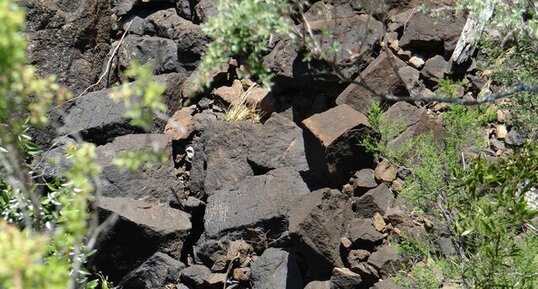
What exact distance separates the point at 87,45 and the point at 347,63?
375 cm

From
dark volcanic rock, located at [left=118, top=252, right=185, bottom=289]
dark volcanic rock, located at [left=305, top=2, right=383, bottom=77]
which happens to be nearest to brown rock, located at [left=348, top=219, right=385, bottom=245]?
dark volcanic rock, located at [left=305, top=2, right=383, bottom=77]

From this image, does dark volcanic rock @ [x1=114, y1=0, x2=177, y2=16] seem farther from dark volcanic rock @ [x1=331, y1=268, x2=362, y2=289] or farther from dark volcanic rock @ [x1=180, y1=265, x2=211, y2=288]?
dark volcanic rock @ [x1=331, y1=268, x2=362, y2=289]

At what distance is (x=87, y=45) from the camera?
11812 millimetres

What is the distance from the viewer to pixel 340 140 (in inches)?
352

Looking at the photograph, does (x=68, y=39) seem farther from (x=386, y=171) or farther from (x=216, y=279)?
(x=386, y=171)

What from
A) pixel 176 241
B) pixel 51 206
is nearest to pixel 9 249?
pixel 51 206

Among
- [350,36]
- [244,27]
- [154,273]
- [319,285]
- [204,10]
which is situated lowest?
[154,273]

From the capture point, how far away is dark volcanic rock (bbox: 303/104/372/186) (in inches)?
353

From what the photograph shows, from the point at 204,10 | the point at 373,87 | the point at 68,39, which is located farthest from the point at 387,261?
the point at 68,39

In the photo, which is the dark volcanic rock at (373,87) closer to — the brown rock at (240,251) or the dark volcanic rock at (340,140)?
the dark volcanic rock at (340,140)

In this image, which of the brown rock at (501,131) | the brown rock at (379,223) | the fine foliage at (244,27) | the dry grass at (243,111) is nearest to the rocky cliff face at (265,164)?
the brown rock at (379,223)

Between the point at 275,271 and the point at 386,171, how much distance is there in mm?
1409

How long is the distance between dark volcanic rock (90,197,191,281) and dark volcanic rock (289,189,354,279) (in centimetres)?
159

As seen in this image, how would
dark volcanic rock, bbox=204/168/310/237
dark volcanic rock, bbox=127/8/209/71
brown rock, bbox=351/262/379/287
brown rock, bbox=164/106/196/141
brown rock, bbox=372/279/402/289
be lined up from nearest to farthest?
1. brown rock, bbox=372/279/402/289
2. brown rock, bbox=351/262/379/287
3. dark volcanic rock, bbox=204/168/310/237
4. brown rock, bbox=164/106/196/141
5. dark volcanic rock, bbox=127/8/209/71
